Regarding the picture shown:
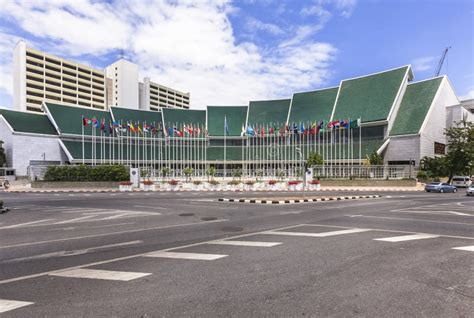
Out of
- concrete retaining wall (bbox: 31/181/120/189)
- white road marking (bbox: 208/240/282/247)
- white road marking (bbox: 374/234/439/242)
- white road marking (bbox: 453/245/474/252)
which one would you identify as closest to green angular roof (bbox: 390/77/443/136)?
white road marking (bbox: 374/234/439/242)

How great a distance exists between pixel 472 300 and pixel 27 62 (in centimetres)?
11020

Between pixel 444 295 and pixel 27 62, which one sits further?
pixel 27 62

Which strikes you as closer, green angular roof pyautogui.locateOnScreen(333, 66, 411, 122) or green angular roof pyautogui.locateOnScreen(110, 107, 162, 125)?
green angular roof pyautogui.locateOnScreen(333, 66, 411, 122)

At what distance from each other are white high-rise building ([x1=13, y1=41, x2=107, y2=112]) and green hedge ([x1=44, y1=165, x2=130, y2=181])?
206 ft

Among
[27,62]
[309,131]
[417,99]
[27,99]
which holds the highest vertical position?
[27,62]

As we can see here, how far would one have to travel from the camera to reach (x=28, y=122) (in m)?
50.5

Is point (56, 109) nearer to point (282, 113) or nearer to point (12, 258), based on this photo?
point (282, 113)

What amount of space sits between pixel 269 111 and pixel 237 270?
6130 cm

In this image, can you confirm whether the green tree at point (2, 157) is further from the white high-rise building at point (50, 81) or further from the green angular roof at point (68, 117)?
the white high-rise building at point (50, 81)

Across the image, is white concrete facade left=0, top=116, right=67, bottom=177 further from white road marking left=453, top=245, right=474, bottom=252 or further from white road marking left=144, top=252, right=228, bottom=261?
white road marking left=453, top=245, right=474, bottom=252

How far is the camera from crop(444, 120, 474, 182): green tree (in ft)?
127

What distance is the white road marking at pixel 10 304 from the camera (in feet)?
13.6

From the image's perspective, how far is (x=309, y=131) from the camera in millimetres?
51094

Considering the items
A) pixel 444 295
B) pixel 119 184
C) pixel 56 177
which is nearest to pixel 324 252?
pixel 444 295
